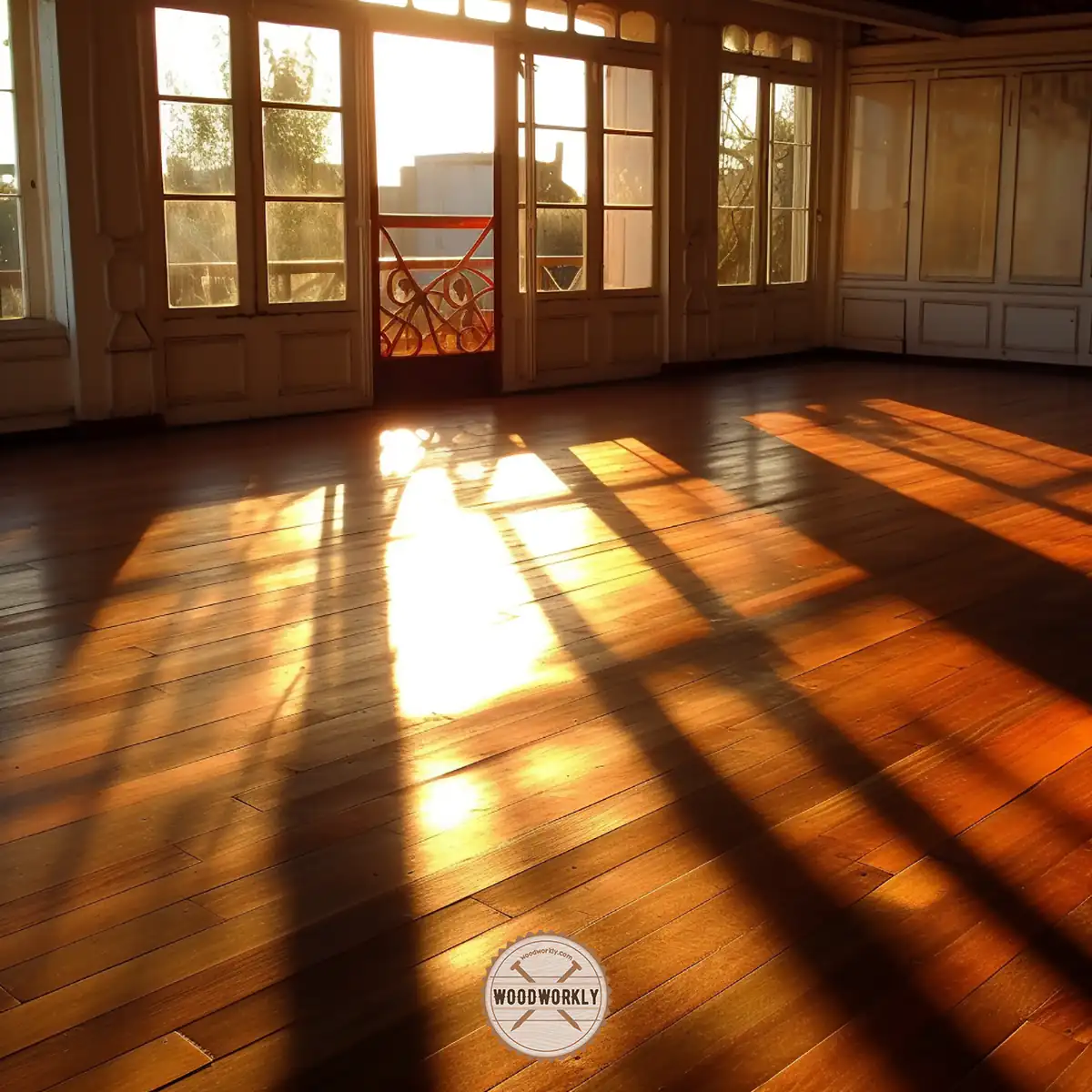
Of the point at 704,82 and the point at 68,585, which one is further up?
the point at 704,82

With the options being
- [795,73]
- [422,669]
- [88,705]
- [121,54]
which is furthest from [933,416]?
[88,705]

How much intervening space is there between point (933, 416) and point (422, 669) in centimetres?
569

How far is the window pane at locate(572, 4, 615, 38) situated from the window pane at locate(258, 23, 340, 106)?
204 cm

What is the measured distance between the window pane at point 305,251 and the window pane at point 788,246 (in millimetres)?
4317

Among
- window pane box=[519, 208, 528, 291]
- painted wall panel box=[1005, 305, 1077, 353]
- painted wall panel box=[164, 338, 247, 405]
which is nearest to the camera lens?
painted wall panel box=[164, 338, 247, 405]

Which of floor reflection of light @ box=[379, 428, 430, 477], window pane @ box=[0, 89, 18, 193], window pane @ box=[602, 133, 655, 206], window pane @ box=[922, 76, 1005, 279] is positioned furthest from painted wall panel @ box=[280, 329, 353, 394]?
window pane @ box=[922, 76, 1005, 279]

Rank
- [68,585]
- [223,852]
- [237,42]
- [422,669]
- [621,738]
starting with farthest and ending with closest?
[237,42]
[68,585]
[422,669]
[621,738]
[223,852]

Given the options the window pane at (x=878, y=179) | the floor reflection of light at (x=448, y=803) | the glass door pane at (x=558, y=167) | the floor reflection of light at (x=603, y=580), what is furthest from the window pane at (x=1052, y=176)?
the floor reflection of light at (x=448, y=803)

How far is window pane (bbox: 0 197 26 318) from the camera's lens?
22.8 feet

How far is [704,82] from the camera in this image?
1011 centimetres

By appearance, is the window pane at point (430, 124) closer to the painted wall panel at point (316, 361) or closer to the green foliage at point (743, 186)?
the painted wall panel at point (316, 361)

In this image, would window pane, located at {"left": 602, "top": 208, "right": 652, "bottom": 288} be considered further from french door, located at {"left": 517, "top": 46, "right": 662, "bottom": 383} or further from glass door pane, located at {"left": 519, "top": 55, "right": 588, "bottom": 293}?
glass door pane, located at {"left": 519, "top": 55, "right": 588, "bottom": 293}

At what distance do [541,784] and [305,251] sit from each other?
5824 millimetres

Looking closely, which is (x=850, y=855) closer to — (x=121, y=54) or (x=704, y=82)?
(x=121, y=54)
